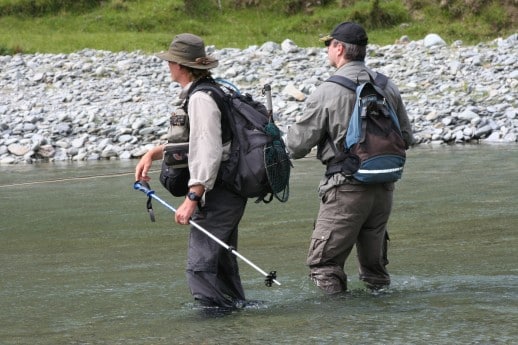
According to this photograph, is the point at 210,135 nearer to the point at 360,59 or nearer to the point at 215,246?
the point at 215,246

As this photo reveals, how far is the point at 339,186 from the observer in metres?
6.73

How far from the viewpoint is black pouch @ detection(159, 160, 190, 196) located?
21.5 ft

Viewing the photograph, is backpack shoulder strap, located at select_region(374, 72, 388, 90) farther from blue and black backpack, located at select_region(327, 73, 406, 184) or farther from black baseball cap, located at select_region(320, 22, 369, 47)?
black baseball cap, located at select_region(320, 22, 369, 47)

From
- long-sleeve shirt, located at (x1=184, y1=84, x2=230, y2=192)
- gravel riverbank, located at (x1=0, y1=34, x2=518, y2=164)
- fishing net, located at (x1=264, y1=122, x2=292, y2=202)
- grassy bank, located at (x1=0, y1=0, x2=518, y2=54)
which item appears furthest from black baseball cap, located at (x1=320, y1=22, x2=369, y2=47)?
grassy bank, located at (x1=0, y1=0, x2=518, y2=54)

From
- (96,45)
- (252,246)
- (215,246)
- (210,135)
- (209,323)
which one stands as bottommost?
(96,45)

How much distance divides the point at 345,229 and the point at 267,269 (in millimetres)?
2144

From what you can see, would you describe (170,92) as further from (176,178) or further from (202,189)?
(202,189)

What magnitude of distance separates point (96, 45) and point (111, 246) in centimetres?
2676

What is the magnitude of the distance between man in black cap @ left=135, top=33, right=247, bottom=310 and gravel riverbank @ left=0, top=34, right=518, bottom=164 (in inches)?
553

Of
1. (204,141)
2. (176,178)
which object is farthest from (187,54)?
(176,178)

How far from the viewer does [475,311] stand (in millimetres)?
6562

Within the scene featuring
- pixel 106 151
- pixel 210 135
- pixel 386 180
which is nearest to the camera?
pixel 210 135

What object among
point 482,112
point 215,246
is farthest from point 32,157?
point 215,246

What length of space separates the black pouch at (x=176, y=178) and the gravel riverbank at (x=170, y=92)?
14.1m
